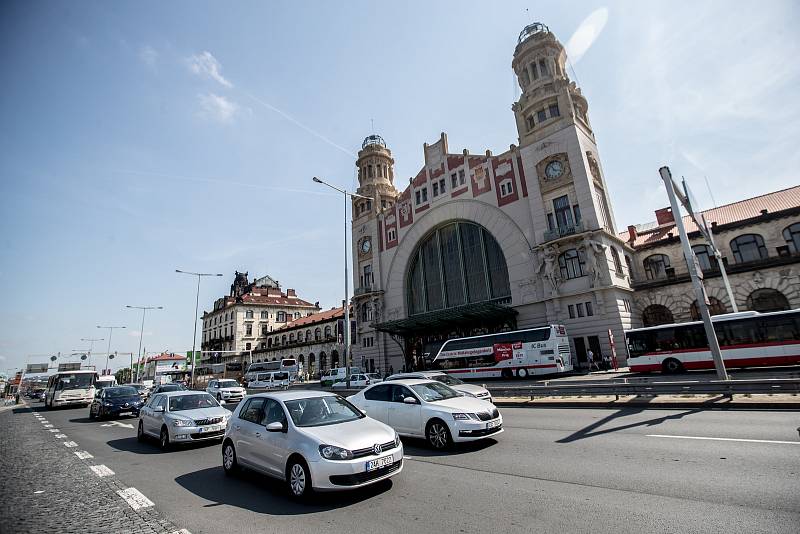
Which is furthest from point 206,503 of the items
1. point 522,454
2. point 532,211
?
point 532,211

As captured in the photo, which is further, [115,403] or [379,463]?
[115,403]

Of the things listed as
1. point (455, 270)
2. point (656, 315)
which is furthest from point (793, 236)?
point (455, 270)

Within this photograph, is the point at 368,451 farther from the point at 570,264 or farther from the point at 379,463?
the point at 570,264

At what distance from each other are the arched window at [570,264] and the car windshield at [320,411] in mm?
30350

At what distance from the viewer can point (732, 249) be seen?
31641mm

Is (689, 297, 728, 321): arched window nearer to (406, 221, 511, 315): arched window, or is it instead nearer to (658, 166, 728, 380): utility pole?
(406, 221, 511, 315): arched window

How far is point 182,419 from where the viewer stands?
1102 centimetres

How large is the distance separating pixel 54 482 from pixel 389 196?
50.5 metres

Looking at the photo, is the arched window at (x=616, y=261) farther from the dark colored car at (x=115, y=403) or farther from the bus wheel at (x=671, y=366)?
the dark colored car at (x=115, y=403)

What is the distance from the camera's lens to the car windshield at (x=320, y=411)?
275 inches

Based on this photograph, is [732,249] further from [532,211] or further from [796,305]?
[532,211]

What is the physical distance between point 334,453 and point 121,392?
68.0 feet

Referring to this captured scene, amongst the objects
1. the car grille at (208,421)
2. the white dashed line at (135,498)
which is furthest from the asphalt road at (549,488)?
the car grille at (208,421)

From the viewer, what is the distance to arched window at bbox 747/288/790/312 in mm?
28406
